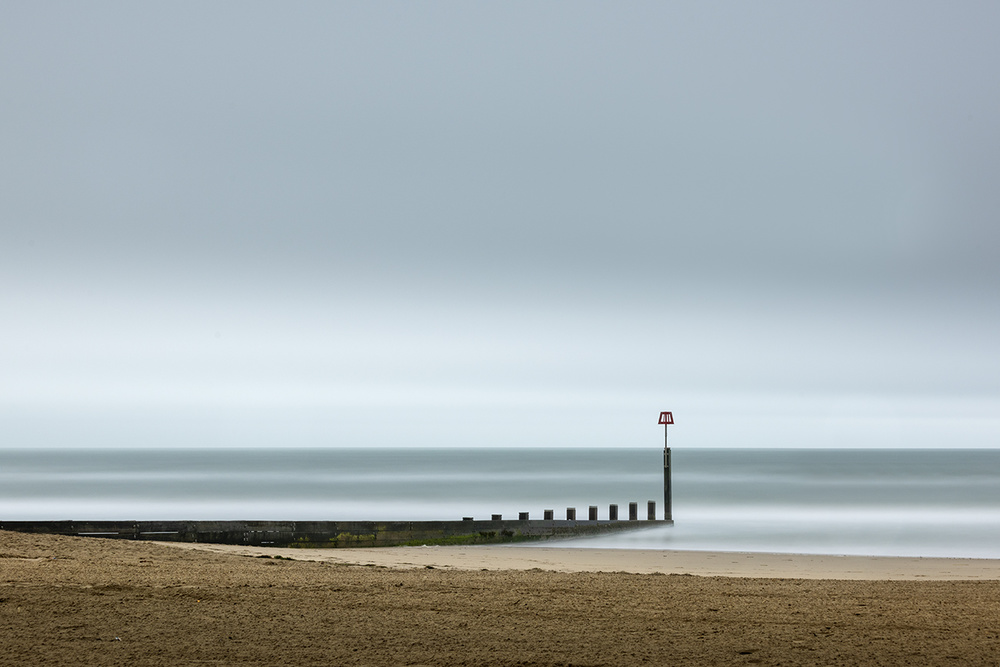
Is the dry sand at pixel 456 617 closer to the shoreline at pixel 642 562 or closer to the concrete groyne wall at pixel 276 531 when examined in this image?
the shoreline at pixel 642 562

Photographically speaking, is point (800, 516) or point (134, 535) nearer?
point (134, 535)

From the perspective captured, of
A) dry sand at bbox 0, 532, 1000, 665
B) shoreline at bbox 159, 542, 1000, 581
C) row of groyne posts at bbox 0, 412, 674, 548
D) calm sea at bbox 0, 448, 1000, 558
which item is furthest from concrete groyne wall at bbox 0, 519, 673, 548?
dry sand at bbox 0, 532, 1000, 665

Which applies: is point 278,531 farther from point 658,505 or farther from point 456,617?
point 658,505

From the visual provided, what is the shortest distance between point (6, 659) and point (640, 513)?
132ft

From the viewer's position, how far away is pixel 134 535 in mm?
22734

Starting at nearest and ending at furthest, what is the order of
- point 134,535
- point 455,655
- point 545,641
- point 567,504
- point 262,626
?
point 455,655 → point 545,641 → point 262,626 → point 134,535 → point 567,504

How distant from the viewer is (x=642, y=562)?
20.7 m

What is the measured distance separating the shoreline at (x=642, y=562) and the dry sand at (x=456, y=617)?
11.2 ft

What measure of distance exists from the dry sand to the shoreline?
343 centimetres

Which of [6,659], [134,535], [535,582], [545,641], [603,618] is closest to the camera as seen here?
[6,659]

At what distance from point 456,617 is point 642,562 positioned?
11.4 m

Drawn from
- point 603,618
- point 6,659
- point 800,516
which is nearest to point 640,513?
point 800,516

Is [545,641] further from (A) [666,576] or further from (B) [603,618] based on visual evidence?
(A) [666,576]

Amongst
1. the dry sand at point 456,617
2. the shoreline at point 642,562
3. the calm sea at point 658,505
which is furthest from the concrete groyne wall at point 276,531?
the dry sand at point 456,617
